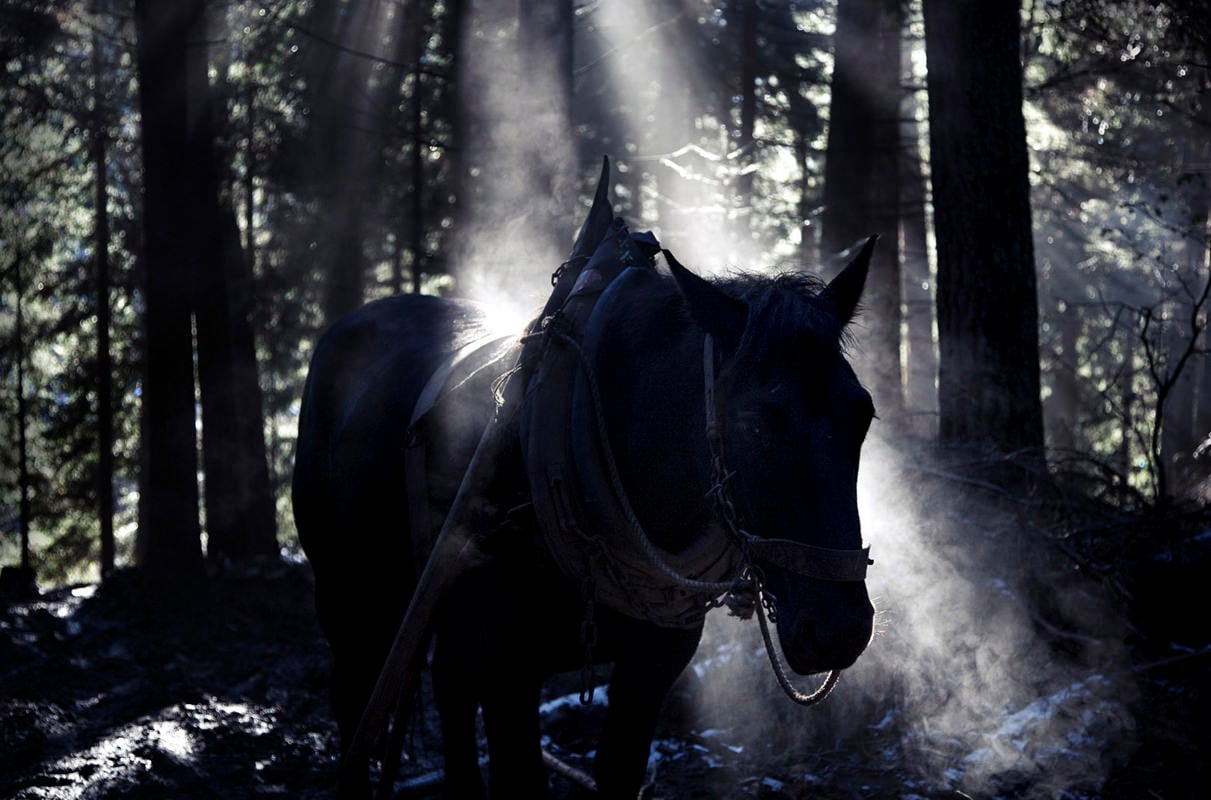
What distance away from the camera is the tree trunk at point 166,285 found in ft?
31.8

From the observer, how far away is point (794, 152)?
60.1 ft

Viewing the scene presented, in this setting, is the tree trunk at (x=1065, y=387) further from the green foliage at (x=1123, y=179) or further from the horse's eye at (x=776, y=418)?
the horse's eye at (x=776, y=418)

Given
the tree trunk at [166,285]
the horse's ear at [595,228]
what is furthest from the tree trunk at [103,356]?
the horse's ear at [595,228]

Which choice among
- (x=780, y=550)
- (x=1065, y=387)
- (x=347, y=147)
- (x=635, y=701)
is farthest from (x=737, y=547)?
(x=1065, y=387)

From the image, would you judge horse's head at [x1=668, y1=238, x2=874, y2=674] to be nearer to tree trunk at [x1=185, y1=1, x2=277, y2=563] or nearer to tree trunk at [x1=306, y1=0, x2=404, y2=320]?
tree trunk at [x1=185, y1=1, x2=277, y2=563]

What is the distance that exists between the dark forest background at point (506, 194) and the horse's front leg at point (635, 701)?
4.21 ft

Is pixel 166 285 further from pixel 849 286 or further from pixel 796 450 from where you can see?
pixel 796 450

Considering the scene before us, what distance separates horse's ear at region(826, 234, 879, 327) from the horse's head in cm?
15

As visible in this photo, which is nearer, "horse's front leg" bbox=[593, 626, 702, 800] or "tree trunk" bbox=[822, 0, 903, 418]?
"horse's front leg" bbox=[593, 626, 702, 800]

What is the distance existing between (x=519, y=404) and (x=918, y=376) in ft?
61.2

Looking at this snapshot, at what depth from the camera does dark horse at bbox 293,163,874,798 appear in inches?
98.8

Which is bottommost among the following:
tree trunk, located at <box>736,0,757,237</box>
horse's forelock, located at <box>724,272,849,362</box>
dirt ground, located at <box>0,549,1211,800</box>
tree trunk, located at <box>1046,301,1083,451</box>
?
dirt ground, located at <box>0,549,1211,800</box>

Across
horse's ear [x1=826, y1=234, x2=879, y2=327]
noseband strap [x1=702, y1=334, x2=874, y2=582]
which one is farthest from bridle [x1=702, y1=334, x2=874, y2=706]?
horse's ear [x1=826, y1=234, x2=879, y2=327]

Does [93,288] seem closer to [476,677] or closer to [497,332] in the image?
[497,332]
